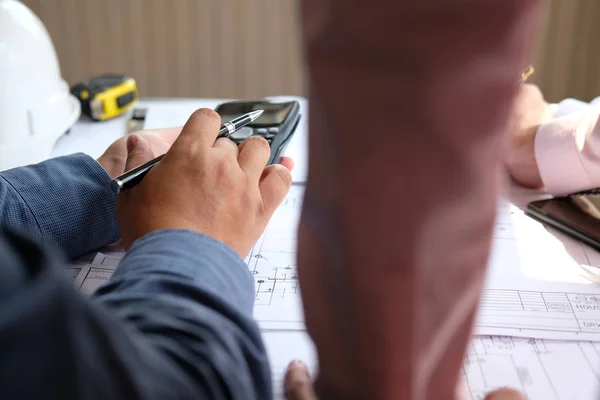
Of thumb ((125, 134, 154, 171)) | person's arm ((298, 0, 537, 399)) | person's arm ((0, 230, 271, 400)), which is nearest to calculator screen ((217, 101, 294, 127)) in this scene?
thumb ((125, 134, 154, 171))

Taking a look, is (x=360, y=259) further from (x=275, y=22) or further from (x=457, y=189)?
(x=275, y=22)

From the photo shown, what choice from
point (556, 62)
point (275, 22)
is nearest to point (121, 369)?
point (275, 22)

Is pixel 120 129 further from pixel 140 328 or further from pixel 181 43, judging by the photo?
pixel 181 43

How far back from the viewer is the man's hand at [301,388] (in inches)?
11.8

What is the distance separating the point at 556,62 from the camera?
1586mm

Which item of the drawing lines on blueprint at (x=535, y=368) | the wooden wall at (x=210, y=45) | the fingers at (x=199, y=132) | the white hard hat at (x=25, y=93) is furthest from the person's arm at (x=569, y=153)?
the wooden wall at (x=210, y=45)

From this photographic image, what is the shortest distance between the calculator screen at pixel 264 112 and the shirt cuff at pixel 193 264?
0.37 m

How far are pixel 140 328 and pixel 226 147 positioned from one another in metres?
0.25

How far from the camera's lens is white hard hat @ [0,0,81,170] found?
729mm

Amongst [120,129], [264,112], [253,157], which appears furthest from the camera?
[120,129]

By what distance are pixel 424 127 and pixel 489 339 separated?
322 millimetres

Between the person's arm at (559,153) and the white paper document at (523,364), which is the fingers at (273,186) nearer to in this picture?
the white paper document at (523,364)

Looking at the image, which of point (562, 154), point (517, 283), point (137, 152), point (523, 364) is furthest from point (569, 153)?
point (137, 152)

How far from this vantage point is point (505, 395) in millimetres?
360
